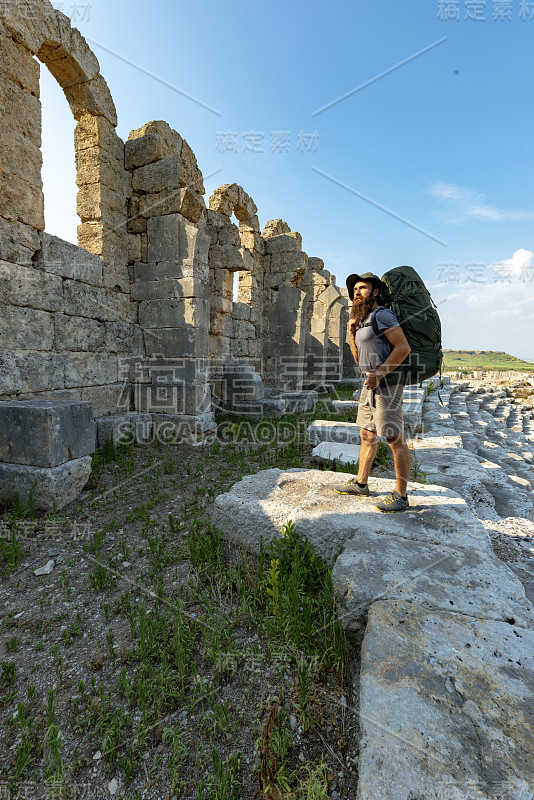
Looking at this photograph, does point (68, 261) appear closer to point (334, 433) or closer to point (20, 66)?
point (20, 66)

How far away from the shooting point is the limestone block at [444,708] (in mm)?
1031

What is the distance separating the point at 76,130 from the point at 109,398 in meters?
4.00

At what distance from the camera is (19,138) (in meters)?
4.16

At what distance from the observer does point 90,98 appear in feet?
17.2

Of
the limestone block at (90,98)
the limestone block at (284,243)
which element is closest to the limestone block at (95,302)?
the limestone block at (90,98)

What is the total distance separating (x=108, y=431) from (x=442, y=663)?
482cm

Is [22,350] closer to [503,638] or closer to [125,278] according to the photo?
[125,278]

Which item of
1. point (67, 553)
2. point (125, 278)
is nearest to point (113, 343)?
point (125, 278)

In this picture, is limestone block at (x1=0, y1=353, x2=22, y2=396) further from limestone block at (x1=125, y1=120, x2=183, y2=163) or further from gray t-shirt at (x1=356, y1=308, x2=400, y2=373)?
limestone block at (x1=125, y1=120, x2=183, y2=163)

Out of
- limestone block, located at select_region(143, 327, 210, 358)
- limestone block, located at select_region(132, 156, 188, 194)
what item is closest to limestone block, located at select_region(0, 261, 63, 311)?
limestone block, located at select_region(143, 327, 210, 358)

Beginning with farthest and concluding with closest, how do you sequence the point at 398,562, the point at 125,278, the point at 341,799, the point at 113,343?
the point at 125,278, the point at 113,343, the point at 398,562, the point at 341,799

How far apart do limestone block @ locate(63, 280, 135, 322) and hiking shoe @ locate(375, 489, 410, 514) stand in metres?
4.47

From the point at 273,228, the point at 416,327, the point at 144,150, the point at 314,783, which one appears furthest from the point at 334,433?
the point at 273,228

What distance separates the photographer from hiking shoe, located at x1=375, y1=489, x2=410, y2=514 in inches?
99.3
